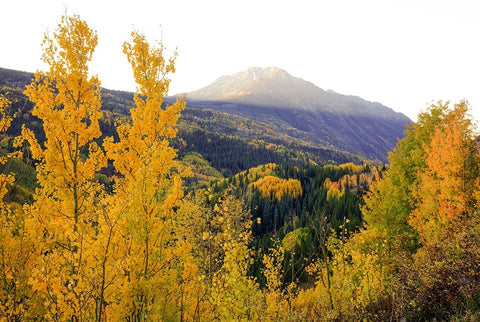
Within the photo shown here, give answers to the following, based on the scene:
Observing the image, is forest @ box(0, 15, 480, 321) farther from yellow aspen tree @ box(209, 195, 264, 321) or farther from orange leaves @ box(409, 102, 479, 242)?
orange leaves @ box(409, 102, 479, 242)

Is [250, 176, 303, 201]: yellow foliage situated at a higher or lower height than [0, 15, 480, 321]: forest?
lower

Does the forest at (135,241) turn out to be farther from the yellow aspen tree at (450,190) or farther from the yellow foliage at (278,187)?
the yellow foliage at (278,187)

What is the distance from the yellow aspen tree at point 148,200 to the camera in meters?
7.16

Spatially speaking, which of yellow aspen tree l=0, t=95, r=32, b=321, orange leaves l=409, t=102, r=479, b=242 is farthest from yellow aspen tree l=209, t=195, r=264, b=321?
orange leaves l=409, t=102, r=479, b=242

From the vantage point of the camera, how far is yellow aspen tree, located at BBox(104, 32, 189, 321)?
7.16 meters

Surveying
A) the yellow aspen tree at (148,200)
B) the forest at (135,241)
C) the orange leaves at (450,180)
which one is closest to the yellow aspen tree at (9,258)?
the forest at (135,241)

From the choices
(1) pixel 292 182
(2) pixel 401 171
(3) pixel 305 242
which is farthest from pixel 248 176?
(2) pixel 401 171

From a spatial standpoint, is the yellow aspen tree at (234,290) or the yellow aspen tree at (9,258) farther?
the yellow aspen tree at (9,258)

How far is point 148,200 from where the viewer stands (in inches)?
285

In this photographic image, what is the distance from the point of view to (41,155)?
8602 mm

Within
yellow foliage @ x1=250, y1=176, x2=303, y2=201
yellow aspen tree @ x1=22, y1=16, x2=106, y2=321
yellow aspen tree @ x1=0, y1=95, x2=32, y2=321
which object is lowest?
yellow foliage @ x1=250, y1=176, x2=303, y2=201

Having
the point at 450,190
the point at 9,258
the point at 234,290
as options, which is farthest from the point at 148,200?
the point at 450,190

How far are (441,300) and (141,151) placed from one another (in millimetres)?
11048

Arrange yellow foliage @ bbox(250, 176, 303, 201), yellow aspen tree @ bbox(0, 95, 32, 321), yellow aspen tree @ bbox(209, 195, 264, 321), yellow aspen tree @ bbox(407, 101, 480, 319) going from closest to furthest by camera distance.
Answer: yellow aspen tree @ bbox(209, 195, 264, 321) < yellow aspen tree @ bbox(0, 95, 32, 321) < yellow aspen tree @ bbox(407, 101, 480, 319) < yellow foliage @ bbox(250, 176, 303, 201)
